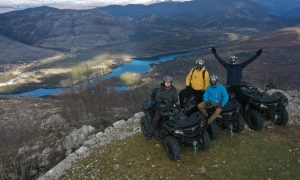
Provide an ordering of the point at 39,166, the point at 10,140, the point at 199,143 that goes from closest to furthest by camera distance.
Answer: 1. the point at 199,143
2. the point at 39,166
3. the point at 10,140

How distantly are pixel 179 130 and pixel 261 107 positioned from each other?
4836mm

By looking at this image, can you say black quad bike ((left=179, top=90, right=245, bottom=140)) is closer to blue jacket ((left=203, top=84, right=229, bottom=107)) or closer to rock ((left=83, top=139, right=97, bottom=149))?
blue jacket ((left=203, top=84, right=229, bottom=107))

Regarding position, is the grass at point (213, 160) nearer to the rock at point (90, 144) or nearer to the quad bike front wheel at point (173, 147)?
the quad bike front wheel at point (173, 147)

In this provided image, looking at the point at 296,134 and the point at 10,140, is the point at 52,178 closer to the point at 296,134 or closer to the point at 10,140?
the point at 296,134

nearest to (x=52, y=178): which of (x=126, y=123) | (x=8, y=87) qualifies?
(x=126, y=123)

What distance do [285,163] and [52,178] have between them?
9.89m

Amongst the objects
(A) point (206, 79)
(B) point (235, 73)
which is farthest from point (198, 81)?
(B) point (235, 73)

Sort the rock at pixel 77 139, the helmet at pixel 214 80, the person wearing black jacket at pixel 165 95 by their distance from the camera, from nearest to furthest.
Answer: the helmet at pixel 214 80 < the person wearing black jacket at pixel 165 95 < the rock at pixel 77 139

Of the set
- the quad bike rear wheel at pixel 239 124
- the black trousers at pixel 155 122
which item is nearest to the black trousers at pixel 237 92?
the quad bike rear wheel at pixel 239 124

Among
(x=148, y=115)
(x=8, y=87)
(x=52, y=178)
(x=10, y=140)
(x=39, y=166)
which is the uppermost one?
(x=148, y=115)

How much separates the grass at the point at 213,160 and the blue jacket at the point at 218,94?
1943 mm

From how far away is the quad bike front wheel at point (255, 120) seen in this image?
1631 centimetres

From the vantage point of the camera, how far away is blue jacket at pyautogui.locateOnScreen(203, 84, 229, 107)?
49.1 ft

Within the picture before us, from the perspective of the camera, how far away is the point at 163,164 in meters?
14.2
